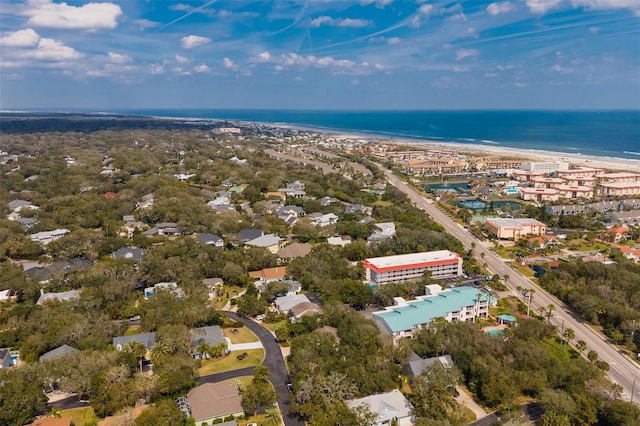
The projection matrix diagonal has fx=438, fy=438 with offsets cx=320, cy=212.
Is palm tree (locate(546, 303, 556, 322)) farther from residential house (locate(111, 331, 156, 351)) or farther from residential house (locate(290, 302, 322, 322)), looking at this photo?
residential house (locate(111, 331, 156, 351))

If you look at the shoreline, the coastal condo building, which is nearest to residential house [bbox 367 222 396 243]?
the coastal condo building

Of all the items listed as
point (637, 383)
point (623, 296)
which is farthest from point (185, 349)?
point (623, 296)

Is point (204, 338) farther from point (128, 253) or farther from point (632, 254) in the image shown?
point (632, 254)

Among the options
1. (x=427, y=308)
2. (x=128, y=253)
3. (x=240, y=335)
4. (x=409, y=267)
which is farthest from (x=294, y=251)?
(x=427, y=308)

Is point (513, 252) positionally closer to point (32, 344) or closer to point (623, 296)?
point (623, 296)

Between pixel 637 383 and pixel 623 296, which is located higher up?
pixel 623 296

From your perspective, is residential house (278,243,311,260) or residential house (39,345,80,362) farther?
residential house (278,243,311,260)
